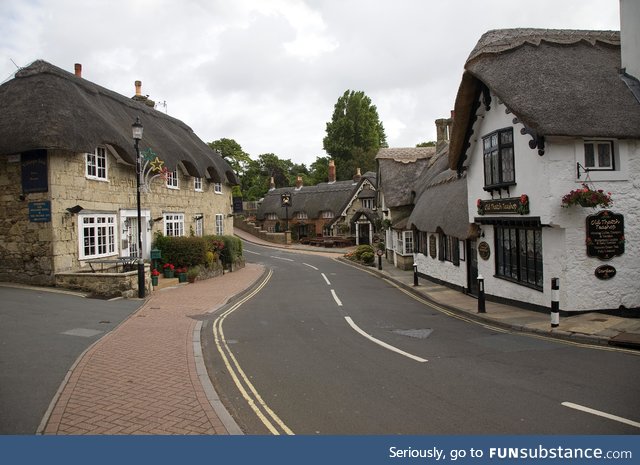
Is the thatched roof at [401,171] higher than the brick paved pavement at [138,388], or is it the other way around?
the thatched roof at [401,171]

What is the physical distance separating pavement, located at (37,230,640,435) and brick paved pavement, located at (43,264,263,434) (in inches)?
0.4

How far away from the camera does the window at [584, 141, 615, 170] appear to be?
12.5 meters

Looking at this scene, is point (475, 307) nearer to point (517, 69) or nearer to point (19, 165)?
point (517, 69)

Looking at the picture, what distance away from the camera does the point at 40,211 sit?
56.1ft

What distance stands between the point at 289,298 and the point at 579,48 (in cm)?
1279

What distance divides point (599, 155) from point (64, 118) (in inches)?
698

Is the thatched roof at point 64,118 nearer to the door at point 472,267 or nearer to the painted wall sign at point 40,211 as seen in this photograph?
the painted wall sign at point 40,211

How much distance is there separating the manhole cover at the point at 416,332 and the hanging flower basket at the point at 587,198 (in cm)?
474

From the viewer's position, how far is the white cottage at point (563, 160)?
12.2 metres

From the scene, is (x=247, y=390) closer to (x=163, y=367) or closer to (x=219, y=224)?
(x=163, y=367)

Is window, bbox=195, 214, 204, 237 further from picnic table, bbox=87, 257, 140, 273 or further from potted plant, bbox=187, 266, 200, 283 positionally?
picnic table, bbox=87, 257, 140, 273

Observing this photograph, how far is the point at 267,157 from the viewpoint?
85125mm

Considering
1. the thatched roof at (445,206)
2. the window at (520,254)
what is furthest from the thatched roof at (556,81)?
the thatched roof at (445,206)

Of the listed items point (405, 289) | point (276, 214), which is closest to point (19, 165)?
point (405, 289)
